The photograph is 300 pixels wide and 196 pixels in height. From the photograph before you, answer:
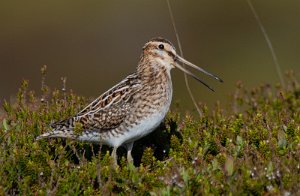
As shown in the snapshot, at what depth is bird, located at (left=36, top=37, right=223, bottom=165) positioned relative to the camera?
707cm

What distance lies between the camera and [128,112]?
23.5 ft

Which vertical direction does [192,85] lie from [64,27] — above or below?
A: below

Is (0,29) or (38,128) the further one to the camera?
(0,29)

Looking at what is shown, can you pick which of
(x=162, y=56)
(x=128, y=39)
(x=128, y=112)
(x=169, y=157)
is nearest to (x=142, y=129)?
(x=128, y=112)

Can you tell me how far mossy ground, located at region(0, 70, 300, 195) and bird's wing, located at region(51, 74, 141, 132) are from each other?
23cm

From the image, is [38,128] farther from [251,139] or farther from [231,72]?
[231,72]

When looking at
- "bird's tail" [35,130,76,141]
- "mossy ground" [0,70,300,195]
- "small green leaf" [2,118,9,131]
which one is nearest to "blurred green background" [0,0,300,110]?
"mossy ground" [0,70,300,195]

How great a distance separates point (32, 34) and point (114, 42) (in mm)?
1982

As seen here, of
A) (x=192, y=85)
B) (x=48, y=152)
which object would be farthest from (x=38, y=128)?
(x=192, y=85)

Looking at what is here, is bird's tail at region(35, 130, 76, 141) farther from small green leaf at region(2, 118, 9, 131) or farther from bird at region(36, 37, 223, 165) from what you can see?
Result: small green leaf at region(2, 118, 9, 131)

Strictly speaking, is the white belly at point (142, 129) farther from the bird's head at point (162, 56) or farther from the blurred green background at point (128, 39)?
the blurred green background at point (128, 39)

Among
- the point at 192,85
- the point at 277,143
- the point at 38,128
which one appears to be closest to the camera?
the point at 277,143

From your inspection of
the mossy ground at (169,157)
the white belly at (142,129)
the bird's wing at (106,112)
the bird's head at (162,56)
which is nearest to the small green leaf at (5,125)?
the mossy ground at (169,157)

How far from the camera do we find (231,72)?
18.3 meters
